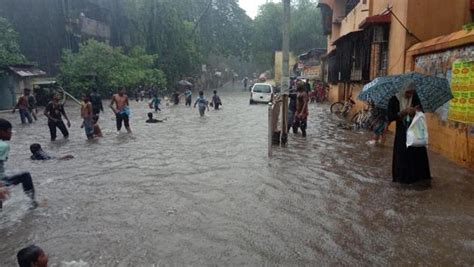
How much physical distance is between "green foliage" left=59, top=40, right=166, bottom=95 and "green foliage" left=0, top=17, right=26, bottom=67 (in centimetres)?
442

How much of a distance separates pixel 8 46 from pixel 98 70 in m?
7.17

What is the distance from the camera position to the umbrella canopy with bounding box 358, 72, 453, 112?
7.24m

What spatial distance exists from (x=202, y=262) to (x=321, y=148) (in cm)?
740

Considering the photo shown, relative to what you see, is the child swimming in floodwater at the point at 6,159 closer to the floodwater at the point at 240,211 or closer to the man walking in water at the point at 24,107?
the floodwater at the point at 240,211

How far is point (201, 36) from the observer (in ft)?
194

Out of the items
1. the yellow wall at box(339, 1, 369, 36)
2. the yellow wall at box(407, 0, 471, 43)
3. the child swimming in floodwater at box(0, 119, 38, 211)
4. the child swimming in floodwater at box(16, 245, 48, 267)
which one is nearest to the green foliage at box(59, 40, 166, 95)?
the yellow wall at box(339, 1, 369, 36)

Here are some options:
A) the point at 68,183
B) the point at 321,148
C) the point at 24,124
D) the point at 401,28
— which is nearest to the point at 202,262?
the point at 68,183

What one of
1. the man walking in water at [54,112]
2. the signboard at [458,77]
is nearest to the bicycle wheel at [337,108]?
the signboard at [458,77]

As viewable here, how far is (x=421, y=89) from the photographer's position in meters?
7.35

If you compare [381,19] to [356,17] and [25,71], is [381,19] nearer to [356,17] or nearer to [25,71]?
[356,17]

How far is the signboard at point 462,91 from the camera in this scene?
8289 mm

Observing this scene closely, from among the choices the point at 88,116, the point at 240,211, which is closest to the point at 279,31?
the point at 88,116

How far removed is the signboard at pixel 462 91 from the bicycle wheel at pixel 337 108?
38.4 ft

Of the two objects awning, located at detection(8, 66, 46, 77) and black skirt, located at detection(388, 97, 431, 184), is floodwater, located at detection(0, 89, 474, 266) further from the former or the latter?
awning, located at detection(8, 66, 46, 77)
